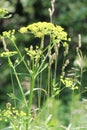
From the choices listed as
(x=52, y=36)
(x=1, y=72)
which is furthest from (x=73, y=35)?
(x=52, y=36)

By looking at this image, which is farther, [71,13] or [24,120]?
[71,13]

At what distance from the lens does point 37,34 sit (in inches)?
82.3

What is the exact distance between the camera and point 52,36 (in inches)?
83.9

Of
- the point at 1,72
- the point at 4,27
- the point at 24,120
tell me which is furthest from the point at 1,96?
the point at 24,120

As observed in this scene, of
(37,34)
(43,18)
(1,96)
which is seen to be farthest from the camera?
(43,18)

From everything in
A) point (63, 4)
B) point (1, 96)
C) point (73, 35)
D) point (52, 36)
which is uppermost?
point (52, 36)

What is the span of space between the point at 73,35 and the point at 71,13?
0.31 m

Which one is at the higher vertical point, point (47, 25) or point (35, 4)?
point (47, 25)

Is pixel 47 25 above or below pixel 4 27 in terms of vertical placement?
above

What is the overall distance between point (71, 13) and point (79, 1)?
153 millimetres

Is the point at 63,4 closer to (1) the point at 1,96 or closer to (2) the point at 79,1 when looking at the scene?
(2) the point at 79,1

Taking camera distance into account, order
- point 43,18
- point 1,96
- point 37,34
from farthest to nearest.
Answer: point 43,18 < point 1,96 < point 37,34

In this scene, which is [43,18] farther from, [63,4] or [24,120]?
[24,120]

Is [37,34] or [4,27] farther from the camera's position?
[4,27]
